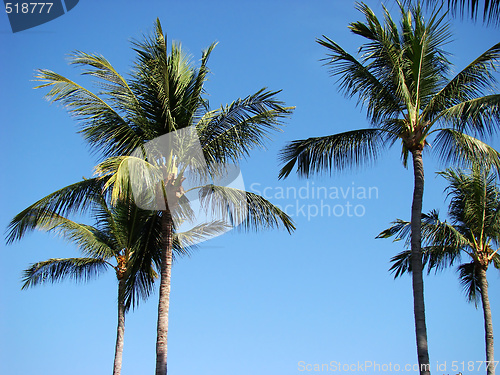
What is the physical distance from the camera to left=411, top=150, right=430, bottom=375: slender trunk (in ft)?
30.4

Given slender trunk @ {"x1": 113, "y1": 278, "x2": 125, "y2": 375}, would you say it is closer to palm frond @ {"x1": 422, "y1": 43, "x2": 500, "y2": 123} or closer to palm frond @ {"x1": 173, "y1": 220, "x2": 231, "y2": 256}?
palm frond @ {"x1": 173, "y1": 220, "x2": 231, "y2": 256}

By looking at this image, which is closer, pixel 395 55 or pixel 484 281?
pixel 395 55

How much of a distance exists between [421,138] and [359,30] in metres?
2.72

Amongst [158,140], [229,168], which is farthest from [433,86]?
[158,140]

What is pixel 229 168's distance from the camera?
12086 millimetres

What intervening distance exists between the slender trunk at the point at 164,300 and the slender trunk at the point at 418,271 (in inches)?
184

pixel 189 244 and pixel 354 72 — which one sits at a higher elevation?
pixel 354 72

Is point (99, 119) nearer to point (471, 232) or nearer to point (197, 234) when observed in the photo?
point (197, 234)

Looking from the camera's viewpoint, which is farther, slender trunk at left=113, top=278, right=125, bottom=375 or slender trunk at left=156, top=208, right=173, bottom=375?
slender trunk at left=113, top=278, right=125, bottom=375

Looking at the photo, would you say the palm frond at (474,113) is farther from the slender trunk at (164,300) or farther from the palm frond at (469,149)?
the slender trunk at (164,300)

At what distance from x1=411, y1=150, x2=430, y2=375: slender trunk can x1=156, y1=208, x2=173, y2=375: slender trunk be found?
4.66m

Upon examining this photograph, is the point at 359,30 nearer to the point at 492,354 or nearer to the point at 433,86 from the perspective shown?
the point at 433,86

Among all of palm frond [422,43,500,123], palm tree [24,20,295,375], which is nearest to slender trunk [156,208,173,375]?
palm tree [24,20,295,375]

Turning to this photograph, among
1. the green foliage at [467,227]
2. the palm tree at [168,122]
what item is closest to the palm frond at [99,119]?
the palm tree at [168,122]
